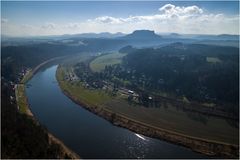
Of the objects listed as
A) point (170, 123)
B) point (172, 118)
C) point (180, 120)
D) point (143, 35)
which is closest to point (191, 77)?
point (172, 118)

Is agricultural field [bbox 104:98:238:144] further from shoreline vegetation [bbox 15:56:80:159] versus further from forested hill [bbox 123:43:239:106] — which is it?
shoreline vegetation [bbox 15:56:80:159]

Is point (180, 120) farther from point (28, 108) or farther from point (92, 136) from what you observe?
point (28, 108)

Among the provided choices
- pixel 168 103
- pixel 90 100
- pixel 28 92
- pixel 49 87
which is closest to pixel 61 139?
pixel 90 100

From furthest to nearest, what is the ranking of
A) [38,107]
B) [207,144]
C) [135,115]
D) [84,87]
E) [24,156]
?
[84,87], [38,107], [135,115], [207,144], [24,156]

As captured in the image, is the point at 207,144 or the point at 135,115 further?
the point at 135,115

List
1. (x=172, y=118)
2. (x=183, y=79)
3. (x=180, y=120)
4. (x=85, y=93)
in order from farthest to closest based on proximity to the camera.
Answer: (x=183, y=79) → (x=85, y=93) → (x=172, y=118) → (x=180, y=120)

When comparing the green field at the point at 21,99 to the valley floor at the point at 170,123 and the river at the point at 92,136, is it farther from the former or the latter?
the valley floor at the point at 170,123

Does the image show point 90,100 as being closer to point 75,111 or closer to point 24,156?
point 75,111
